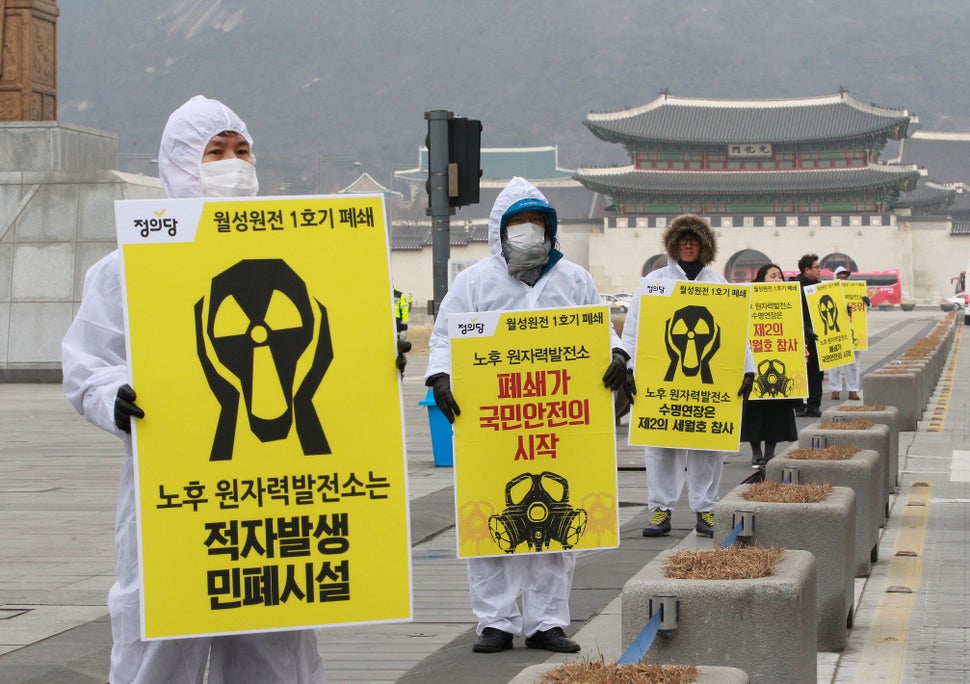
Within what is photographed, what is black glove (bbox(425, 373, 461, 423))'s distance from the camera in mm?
5523

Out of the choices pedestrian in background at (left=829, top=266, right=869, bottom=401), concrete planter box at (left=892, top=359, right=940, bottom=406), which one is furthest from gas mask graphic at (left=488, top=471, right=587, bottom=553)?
pedestrian in background at (left=829, top=266, right=869, bottom=401)

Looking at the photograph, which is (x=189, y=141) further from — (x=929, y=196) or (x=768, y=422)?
(x=929, y=196)

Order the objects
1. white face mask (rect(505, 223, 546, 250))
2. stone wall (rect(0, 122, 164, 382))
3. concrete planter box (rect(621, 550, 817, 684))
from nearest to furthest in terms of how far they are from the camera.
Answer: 1. concrete planter box (rect(621, 550, 817, 684))
2. white face mask (rect(505, 223, 546, 250))
3. stone wall (rect(0, 122, 164, 382))

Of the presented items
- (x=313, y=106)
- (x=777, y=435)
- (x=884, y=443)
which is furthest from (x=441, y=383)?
(x=313, y=106)

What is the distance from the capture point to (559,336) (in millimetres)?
5648

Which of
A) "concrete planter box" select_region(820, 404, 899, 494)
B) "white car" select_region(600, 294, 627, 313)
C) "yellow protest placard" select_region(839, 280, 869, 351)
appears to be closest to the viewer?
"concrete planter box" select_region(820, 404, 899, 494)

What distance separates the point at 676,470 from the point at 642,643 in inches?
190

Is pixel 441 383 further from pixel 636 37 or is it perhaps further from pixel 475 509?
pixel 636 37

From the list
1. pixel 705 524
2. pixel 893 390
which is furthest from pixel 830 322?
pixel 705 524

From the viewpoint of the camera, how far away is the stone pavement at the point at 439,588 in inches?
215

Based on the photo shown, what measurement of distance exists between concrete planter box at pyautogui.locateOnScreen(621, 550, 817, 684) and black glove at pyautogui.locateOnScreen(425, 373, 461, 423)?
1.43 m

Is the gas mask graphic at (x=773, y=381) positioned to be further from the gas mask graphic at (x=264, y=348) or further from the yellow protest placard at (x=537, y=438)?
the gas mask graphic at (x=264, y=348)

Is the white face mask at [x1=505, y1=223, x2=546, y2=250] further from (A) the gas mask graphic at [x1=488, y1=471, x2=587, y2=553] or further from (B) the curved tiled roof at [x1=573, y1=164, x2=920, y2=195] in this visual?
(B) the curved tiled roof at [x1=573, y1=164, x2=920, y2=195]

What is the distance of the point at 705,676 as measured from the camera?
340 cm
